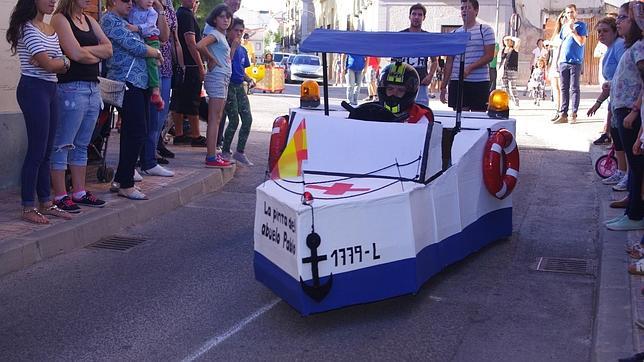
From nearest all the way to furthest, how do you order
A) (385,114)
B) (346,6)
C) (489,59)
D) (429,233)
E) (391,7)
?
(429,233) < (385,114) < (489,59) < (391,7) < (346,6)

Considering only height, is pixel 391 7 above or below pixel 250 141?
above

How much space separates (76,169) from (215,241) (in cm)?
147

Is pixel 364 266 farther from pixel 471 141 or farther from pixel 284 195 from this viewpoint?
pixel 471 141

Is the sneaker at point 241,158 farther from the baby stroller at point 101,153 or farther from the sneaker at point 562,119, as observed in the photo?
the sneaker at point 562,119

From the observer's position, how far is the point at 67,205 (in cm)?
737

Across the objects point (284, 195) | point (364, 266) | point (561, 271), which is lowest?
point (561, 271)

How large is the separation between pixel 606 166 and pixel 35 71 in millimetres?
6472

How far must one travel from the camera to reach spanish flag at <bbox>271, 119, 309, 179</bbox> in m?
5.66

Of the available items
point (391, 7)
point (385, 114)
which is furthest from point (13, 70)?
point (391, 7)

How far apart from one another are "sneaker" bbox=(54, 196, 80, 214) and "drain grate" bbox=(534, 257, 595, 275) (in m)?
3.97

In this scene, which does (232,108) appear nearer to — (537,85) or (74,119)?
(74,119)

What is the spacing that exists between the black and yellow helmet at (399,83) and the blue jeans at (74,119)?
262 centimetres

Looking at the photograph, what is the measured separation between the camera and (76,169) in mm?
7547

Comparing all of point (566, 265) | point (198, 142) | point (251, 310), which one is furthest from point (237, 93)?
point (251, 310)
